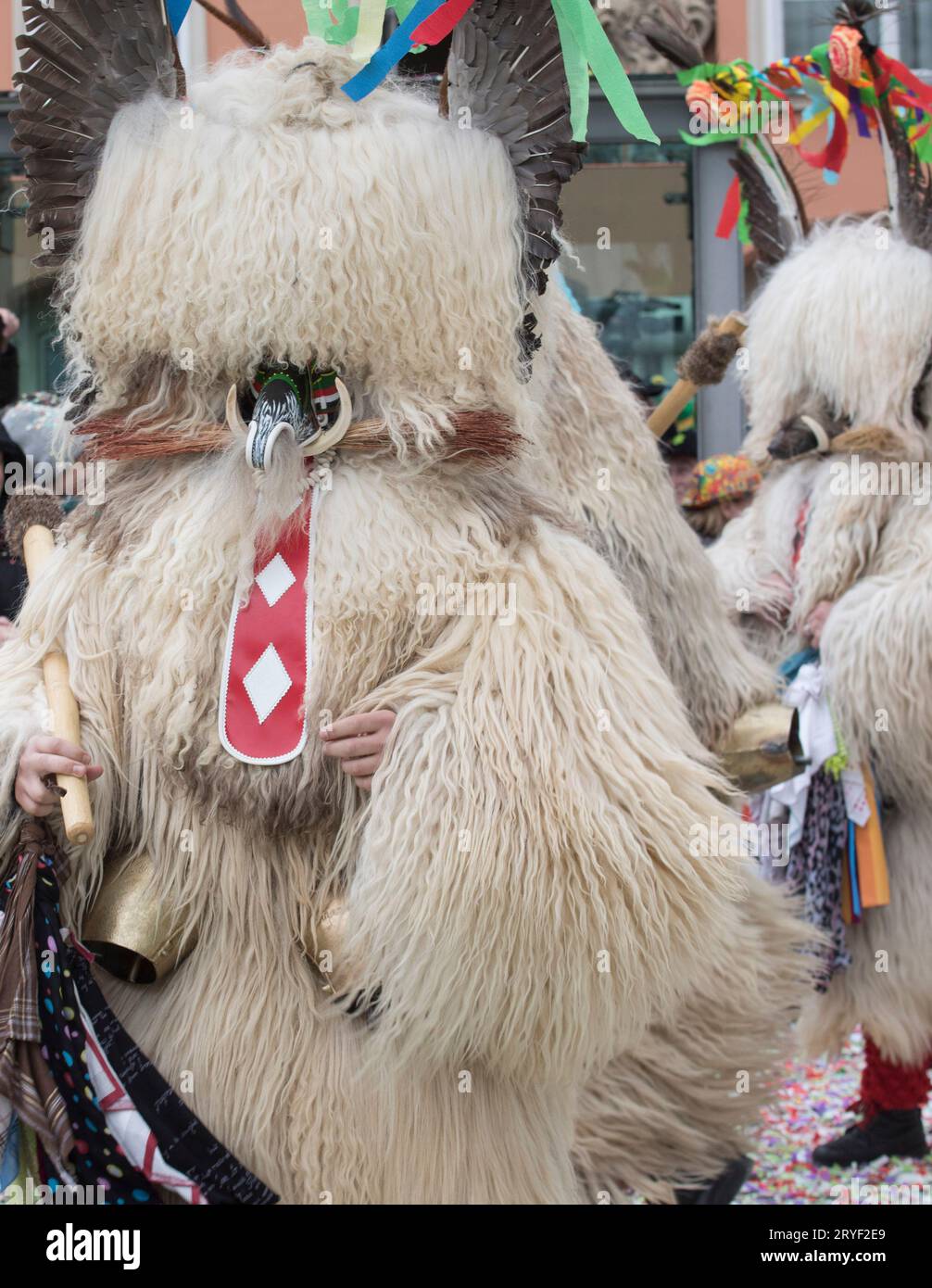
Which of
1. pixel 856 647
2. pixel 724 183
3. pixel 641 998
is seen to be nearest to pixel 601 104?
pixel 724 183

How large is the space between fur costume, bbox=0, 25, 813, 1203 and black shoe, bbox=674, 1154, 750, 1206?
0.66m

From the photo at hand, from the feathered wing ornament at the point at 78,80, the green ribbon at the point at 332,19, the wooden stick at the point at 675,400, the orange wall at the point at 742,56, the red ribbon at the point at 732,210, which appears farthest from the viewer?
the orange wall at the point at 742,56

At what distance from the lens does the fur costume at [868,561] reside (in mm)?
2781

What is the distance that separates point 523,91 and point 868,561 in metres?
1.56

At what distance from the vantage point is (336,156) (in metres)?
1.61

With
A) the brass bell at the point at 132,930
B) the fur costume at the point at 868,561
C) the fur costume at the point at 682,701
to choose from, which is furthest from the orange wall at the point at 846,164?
the brass bell at the point at 132,930

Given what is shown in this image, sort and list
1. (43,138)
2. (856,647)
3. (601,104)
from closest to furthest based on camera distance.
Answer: (43,138) < (856,647) < (601,104)

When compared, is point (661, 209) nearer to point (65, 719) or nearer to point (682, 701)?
point (682, 701)

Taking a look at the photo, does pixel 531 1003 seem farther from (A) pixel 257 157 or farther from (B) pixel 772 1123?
(B) pixel 772 1123

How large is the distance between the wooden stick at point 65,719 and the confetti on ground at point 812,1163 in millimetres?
1702

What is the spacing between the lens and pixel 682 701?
2238 mm

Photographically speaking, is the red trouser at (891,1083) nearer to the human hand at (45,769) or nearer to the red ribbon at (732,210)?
the red ribbon at (732,210)

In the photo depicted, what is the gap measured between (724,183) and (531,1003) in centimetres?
501

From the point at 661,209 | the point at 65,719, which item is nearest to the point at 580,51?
the point at 65,719
